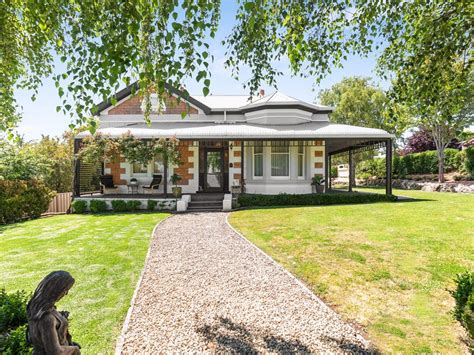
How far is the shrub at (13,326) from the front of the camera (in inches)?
84.0

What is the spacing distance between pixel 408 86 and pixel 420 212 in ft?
30.9

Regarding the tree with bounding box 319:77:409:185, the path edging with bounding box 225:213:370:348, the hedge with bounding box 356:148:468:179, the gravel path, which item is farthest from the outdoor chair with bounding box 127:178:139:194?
the hedge with bounding box 356:148:468:179

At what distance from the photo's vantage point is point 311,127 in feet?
55.5

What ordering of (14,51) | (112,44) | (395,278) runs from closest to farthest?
(112,44) < (14,51) < (395,278)

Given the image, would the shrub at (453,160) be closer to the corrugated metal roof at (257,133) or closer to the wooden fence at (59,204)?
the corrugated metal roof at (257,133)

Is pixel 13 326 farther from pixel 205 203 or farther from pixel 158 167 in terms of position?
pixel 158 167

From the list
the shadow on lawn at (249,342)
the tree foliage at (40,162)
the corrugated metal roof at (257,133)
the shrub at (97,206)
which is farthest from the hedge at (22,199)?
the shadow on lawn at (249,342)

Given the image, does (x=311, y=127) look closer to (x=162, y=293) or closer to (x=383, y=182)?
(x=162, y=293)

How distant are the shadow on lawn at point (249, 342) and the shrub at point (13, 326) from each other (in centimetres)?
196

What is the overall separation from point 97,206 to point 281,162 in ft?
35.3

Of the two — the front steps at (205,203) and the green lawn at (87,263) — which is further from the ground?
the front steps at (205,203)

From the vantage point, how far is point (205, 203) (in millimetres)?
14680

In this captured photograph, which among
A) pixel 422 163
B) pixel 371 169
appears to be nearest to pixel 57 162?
pixel 422 163

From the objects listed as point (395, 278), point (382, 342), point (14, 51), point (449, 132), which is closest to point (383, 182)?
point (449, 132)
